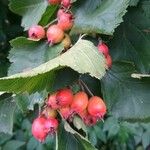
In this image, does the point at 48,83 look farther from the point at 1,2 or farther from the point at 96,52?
the point at 1,2

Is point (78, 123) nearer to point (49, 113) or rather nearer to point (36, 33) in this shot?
point (49, 113)

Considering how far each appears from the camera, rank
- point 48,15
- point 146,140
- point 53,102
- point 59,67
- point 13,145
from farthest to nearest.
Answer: point 146,140 → point 13,145 → point 48,15 → point 53,102 → point 59,67

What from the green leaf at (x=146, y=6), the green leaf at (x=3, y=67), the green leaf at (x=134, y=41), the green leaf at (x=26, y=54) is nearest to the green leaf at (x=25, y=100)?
the green leaf at (x=26, y=54)

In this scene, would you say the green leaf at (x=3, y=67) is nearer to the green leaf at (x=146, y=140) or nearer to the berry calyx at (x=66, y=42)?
the berry calyx at (x=66, y=42)

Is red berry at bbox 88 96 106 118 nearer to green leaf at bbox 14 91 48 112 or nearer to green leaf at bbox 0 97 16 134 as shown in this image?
green leaf at bbox 14 91 48 112

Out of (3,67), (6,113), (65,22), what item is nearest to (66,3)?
(65,22)

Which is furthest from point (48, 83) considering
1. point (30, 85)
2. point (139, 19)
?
point (139, 19)
